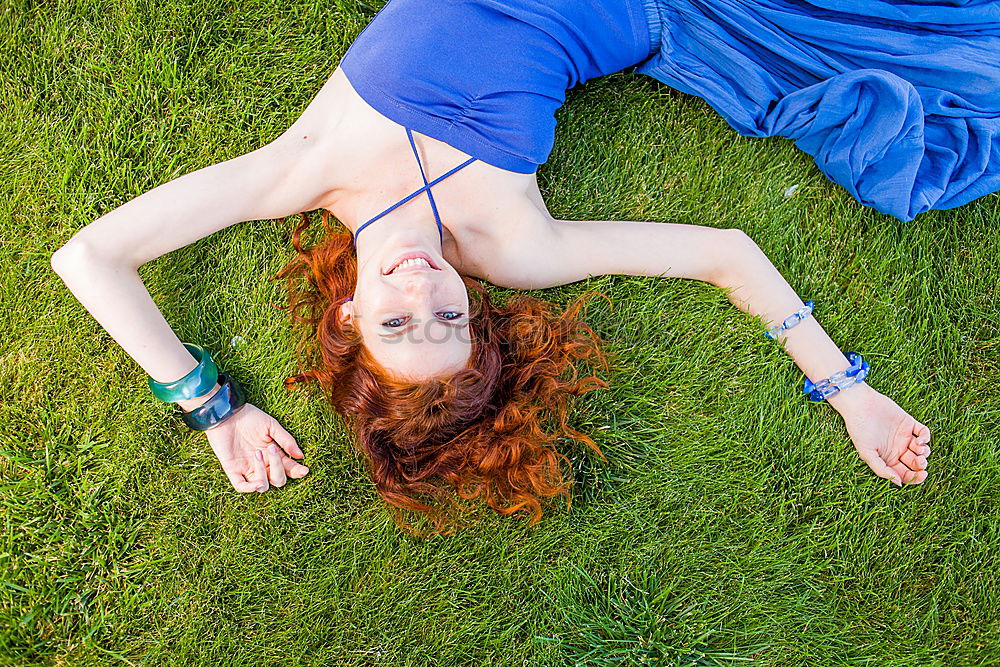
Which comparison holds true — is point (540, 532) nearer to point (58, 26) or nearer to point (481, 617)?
point (481, 617)

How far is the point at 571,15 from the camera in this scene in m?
2.76

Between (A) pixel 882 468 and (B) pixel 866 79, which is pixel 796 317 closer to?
(A) pixel 882 468

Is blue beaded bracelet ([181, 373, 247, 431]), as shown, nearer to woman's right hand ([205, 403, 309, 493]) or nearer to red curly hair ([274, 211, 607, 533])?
woman's right hand ([205, 403, 309, 493])

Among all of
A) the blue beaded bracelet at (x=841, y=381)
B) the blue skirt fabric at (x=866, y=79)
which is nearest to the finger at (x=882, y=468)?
the blue beaded bracelet at (x=841, y=381)

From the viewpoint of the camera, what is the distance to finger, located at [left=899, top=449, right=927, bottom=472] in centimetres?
314

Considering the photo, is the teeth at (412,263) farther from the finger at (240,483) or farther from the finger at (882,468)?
the finger at (882,468)

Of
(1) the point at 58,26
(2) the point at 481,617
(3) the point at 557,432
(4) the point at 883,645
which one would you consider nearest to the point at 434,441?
(3) the point at 557,432

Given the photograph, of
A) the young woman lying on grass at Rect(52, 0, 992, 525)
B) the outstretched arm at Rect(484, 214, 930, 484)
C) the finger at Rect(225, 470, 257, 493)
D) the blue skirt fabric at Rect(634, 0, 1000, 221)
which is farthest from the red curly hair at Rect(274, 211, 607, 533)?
the blue skirt fabric at Rect(634, 0, 1000, 221)

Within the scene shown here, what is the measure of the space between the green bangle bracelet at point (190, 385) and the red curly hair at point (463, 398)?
363mm

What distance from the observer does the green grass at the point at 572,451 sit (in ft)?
10.2

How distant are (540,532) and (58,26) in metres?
3.36

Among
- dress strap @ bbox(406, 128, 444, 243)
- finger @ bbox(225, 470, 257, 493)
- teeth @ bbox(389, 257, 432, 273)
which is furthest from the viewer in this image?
finger @ bbox(225, 470, 257, 493)

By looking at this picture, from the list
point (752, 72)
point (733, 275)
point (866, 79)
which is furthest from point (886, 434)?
point (752, 72)

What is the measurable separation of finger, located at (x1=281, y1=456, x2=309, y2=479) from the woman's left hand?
2.57 meters
